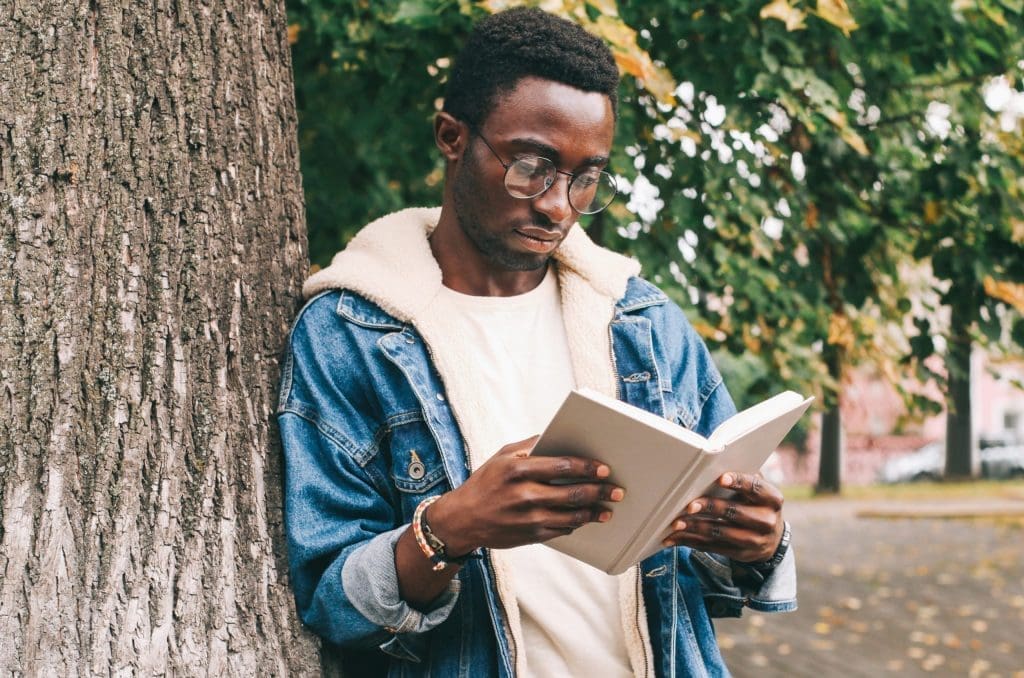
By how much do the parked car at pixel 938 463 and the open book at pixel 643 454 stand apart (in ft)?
86.7

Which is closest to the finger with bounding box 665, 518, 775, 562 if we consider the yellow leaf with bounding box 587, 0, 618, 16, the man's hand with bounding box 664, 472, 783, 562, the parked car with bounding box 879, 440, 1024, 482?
the man's hand with bounding box 664, 472, 783, 562

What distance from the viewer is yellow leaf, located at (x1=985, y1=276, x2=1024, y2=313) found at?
3916 millimetres

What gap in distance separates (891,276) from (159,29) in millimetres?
3292

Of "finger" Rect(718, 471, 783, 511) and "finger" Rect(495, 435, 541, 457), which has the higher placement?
"finger" Rect(495, 435, 541, 457)

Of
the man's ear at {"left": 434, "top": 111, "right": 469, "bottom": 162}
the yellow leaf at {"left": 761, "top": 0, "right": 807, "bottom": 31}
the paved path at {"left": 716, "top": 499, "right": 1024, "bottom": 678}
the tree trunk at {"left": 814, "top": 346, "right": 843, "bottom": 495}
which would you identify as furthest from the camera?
the tree trunk at {"left": 814, "top": 346, "right": 843, "bottom": 495}

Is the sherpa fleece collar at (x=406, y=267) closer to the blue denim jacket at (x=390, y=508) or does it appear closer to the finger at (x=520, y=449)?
the blue denim jacket at (x=390, y=508)

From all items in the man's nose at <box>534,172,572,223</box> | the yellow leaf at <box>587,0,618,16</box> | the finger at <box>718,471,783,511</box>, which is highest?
the yellow leaf at <box>587,0,618,16</box>

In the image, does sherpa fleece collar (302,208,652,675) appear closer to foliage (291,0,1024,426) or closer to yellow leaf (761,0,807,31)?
yellow leaf (761,0,807,31)

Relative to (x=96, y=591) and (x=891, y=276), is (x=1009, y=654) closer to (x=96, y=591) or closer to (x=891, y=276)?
(x=891, y=276)

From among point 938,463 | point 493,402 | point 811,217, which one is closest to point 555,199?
point 493,402

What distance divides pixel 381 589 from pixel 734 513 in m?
0.60

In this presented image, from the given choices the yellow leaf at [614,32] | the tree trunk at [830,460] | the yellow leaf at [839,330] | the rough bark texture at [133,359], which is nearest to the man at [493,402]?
the rough bark texture at [133,359]

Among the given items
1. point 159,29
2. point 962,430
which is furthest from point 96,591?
point 962,430

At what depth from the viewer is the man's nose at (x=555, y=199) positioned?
2057 millimetres
